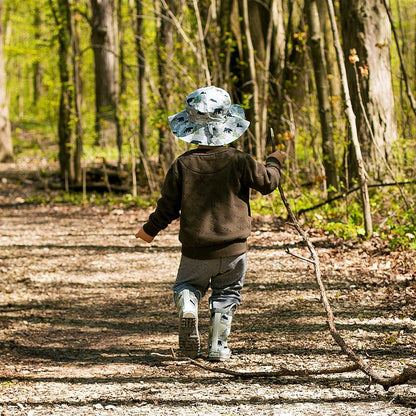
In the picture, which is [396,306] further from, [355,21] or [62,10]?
[62,10]

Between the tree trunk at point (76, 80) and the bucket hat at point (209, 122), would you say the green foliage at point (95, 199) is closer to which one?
the tree trunk at point (76, 80)

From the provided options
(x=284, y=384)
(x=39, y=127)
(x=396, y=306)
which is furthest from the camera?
(x=39, y=127)

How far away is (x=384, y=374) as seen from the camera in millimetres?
3910

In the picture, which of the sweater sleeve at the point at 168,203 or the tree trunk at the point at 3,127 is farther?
the tree trunk at the point at 3,127

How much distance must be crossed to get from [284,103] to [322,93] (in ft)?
3.25

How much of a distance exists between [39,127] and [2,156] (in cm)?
1081

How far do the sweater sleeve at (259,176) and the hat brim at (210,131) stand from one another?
0.64 ft

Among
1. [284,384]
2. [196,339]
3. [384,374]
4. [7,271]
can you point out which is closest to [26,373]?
[196,339]

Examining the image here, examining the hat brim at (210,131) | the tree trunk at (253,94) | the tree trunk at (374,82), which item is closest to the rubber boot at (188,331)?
the hat brim at (210,131)

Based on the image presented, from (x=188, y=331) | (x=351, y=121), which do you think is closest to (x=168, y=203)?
(x=188, y=331)

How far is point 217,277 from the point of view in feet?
14.6

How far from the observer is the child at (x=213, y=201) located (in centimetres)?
428

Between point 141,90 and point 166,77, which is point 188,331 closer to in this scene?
point 166,77

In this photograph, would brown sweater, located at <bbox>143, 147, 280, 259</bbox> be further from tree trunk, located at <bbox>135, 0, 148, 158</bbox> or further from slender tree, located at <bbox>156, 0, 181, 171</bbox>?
tree trunk, located at <bbox>135, 0, 148, 158</bbox>
